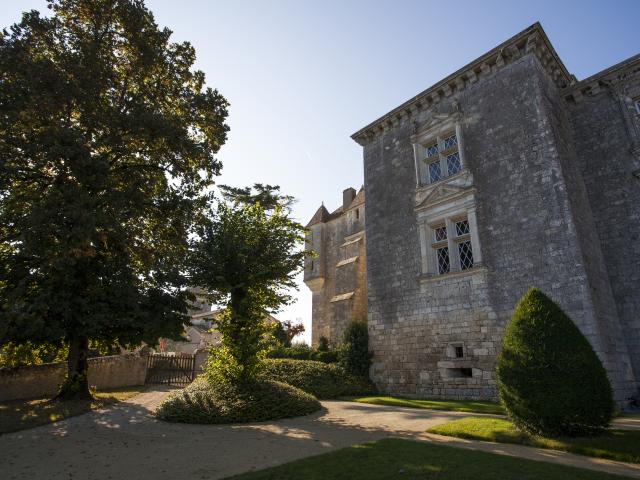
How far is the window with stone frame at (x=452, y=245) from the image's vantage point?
1247 centimetres

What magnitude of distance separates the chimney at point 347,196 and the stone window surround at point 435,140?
13243mm

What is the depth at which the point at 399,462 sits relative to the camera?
445 cm

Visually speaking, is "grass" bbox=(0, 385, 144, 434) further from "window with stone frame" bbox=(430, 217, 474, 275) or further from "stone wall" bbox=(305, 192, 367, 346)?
"window with stone frame" bbox=(430, 217, 474, 275)

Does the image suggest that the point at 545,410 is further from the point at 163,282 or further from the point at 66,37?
the point at 66,37

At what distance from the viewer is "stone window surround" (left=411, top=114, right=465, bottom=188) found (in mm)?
13258

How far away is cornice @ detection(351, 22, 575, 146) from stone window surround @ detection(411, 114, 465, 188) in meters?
1.06

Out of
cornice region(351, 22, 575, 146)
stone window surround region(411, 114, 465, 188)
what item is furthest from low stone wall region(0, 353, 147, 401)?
cornice region(351, 22, 575, 146)

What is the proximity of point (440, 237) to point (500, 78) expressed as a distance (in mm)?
5603

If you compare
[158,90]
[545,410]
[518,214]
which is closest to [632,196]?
[518,214]

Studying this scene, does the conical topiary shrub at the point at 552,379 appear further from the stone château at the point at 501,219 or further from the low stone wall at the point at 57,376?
the low stone wall at the point at 57,376

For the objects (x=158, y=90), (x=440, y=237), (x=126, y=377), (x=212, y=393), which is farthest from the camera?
(x=126, y=377)

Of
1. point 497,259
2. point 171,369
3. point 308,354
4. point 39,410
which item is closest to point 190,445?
point 39,410

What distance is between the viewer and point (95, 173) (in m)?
9.84

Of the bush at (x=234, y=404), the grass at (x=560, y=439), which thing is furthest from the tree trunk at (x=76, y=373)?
the grass at (x=560, y=439)
